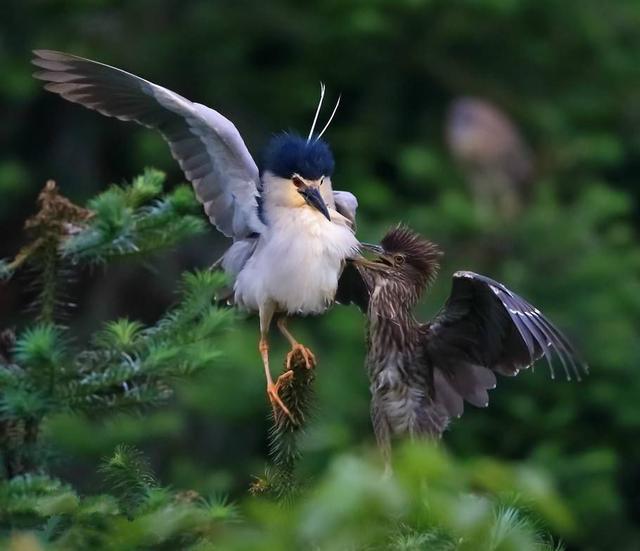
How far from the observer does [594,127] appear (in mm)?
8055

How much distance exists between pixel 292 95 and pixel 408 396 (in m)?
4.12

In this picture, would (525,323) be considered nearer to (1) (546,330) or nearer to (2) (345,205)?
(1) (546,330)

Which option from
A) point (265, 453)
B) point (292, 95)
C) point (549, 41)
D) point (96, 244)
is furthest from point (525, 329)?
point (549, 41)

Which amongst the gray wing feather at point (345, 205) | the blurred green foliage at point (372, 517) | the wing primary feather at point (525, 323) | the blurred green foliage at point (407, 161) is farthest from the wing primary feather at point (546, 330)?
the blurred green foliage at point (407, 161)

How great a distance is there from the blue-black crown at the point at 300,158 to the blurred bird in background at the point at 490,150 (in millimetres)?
4583

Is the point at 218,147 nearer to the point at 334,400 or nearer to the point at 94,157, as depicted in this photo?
the point at 334,400

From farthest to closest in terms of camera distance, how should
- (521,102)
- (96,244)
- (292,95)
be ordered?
(521,102) < (292,95) < (96,244)

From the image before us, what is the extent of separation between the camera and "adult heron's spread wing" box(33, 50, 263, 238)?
3.87 metres

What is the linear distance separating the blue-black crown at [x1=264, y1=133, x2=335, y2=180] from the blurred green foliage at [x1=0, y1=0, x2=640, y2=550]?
240cm

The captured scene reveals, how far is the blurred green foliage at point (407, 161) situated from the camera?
6.59 m

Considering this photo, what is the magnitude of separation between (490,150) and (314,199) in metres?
5.78

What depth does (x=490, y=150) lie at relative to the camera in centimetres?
941

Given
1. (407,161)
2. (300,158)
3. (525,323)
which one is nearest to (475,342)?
(525,323)

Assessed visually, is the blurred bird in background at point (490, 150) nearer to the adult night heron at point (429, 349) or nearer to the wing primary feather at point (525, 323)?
the adult night heron at point (429, 349)
